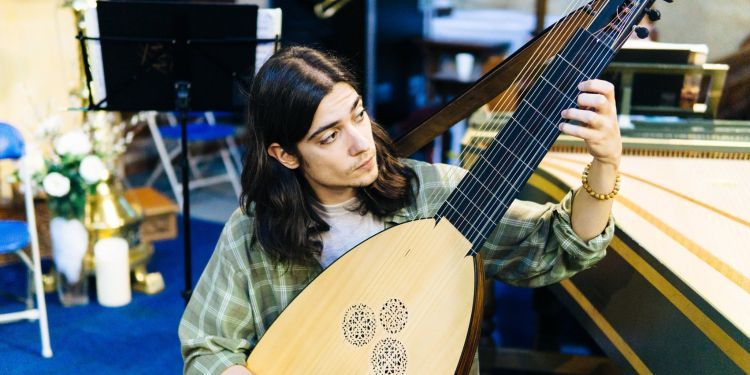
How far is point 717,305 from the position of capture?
4.01 feet

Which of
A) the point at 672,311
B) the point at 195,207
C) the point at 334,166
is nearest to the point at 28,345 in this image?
the point at 195,207

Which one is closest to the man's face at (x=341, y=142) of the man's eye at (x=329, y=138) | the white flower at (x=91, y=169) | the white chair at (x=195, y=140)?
the man's eye at (x=329, y=138)

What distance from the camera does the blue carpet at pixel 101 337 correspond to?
9.41ft

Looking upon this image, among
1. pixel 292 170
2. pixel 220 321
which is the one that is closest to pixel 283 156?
pixel 292 170

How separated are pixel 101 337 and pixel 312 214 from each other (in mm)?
1886

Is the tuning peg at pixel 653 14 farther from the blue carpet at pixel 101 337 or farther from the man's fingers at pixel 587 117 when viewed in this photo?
the blue carpet at pixel 101 337

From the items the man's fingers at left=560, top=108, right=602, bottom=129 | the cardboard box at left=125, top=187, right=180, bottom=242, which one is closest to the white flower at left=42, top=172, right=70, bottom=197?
the cardboard box at left=125, top=187, right=180, bottom=242

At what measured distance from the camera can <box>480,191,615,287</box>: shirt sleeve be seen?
1385 millimetres

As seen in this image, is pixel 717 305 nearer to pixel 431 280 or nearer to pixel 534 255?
pixel 534 255

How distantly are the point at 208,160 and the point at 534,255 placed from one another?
4.52m

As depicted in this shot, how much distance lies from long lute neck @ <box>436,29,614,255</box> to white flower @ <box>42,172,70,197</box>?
7.49 ft

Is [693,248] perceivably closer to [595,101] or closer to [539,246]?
[539,246]

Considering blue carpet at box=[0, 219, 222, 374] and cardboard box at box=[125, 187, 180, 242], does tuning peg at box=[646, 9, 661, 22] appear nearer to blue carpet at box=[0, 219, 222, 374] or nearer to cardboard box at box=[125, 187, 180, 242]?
blue carpet at box=[0, 219, 222, 374]

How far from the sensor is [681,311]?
1305mm
